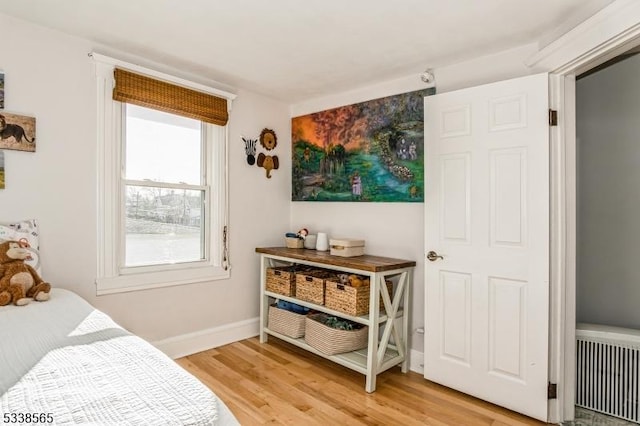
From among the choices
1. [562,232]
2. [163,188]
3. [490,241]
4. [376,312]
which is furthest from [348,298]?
[163,188]


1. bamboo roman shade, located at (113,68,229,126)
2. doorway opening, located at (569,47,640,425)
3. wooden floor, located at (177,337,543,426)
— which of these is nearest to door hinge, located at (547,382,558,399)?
wooden floor, located at (177,337,543,426)

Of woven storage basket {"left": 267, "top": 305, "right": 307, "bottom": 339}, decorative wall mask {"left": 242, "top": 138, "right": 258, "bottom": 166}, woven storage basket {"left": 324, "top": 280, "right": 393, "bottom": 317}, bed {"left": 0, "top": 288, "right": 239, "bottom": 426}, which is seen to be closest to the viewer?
bed {"left": 0, "top": 288, "right": 239, "bottom": 426}

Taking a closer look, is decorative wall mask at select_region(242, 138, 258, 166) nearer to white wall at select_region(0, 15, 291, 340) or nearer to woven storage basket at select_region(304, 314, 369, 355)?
white wall at select_region(0, 15, 291, 340)

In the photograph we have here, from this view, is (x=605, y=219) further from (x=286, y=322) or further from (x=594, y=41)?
(x=286, y=322)

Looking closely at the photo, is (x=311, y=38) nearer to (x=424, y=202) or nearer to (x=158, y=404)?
(x=424, y=202)

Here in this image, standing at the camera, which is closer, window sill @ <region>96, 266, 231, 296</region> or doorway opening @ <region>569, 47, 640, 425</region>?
doorway opening @ <region>569, 47, 640, 425</region>

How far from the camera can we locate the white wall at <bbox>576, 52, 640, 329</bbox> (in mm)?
2588

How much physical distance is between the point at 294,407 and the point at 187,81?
250 cm

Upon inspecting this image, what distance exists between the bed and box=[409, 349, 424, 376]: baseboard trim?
2.14 m

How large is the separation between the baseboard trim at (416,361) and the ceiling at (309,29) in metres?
2.19

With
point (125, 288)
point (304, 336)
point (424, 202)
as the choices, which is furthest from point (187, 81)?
point (304, 336)

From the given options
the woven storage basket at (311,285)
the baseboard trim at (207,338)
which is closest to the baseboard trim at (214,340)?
the baseboard trim at (207,338)

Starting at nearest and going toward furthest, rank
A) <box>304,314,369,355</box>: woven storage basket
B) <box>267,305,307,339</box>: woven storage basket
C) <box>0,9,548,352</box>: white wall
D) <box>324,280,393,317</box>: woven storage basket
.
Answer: <box>0,9,548,352</box>: white wall, <box>324,280,393,317</box>: woven storage basket, <box>304,314,369,355</box>: woven storage basket, <box>267,305,307,339</box>: woven storage basket

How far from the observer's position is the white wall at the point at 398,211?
2.59 metres
